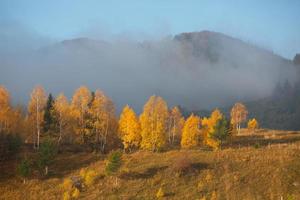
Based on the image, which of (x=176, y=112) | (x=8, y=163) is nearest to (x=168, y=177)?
(x=8, y=163)

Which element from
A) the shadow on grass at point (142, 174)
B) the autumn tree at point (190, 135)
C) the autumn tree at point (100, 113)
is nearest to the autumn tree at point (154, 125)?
the autumn tree at point (190, 135)

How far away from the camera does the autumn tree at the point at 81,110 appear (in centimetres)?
7494

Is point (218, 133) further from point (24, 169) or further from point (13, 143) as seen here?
point (13, 143)

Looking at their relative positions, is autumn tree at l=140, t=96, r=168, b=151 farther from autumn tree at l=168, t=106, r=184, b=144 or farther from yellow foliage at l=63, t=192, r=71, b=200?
yellow foliage at l=63, t=192, r=71, b=200

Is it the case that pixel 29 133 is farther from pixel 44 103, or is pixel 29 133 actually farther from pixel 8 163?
pixel 8 163

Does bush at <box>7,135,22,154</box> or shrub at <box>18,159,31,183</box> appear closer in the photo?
shrub at <box>18,159,31,183</box>

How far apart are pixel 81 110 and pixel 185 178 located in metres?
33.1

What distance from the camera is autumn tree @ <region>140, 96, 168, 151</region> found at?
76688 millimetres

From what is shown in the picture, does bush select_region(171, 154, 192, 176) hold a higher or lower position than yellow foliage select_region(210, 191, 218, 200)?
higher

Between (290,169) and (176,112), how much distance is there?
5444cm

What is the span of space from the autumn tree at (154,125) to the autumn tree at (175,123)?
16879 millimetres

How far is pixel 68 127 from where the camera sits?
78.4 m

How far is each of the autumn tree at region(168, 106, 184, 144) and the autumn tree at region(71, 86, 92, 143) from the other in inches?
1156

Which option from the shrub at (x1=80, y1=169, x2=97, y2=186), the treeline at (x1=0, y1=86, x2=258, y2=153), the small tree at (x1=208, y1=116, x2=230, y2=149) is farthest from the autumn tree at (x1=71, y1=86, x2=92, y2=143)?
the small tree at (x1=208, y1=116, x2=230, y2=149)
